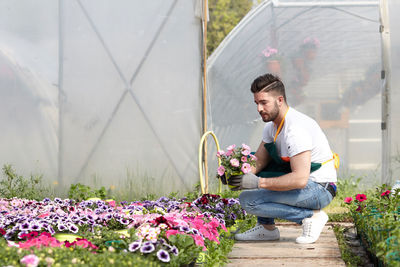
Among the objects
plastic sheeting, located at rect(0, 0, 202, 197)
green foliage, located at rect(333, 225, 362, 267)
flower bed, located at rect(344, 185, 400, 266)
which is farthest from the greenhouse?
flower bed, located at rect(344, 185, 400, 266)

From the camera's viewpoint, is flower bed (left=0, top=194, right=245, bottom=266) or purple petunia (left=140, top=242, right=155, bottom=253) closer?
flower bed (left=0, top=194, right=245, bottom=266)

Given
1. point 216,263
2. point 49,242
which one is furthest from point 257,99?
point 49,242

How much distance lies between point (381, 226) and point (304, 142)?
0.77 meters

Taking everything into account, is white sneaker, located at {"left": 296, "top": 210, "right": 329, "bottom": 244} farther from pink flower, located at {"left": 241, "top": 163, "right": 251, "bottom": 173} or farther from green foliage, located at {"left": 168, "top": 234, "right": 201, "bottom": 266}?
green foliage, located at {"left": 168, "top": 234, "right": 201, "bottom": 266}

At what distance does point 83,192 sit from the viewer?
223 inches

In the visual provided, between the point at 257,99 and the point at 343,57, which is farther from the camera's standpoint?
the point at 343,57

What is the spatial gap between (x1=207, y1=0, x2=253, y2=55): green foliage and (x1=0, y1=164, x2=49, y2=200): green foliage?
373 inches

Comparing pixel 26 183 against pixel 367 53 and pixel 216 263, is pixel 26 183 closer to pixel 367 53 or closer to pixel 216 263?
pixel 216 263

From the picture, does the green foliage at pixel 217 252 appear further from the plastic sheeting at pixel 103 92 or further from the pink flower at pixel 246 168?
the plastic sheeting at pixel 103 92

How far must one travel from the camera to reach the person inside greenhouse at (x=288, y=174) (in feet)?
→ 11.5

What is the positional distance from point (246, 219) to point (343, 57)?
2.90m

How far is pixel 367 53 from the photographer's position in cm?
649

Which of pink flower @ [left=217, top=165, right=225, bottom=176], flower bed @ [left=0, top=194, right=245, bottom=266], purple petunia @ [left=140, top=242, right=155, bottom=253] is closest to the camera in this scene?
flower bed @ [left=0, top=194, right=245, bottom=266]

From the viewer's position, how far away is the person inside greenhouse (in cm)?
349
